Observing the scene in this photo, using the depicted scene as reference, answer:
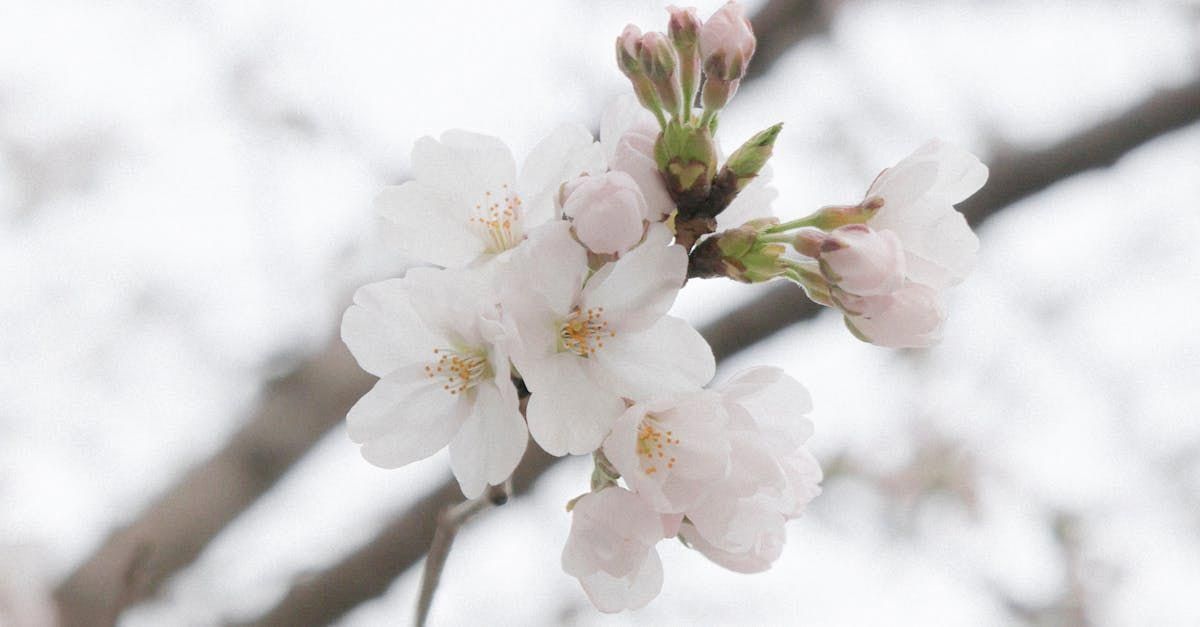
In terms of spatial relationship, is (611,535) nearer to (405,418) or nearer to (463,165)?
(405,418)

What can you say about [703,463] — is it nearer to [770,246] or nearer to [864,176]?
[770,246]

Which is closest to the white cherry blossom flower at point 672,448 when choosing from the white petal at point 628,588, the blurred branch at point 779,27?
the white petal at point 628,588

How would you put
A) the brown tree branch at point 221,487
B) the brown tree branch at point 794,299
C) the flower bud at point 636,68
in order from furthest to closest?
1. the brown tree branch at point 221,487
2. the brown tree branch at point 794,299
3. the flower bud at point 636,68

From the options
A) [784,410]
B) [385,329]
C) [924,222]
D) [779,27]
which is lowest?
[779,27]

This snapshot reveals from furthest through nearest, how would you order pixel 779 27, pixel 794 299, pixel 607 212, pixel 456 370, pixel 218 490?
pixel 779 27
pixel 218 490
pixel 794 299
pixel 456 370
pixel 607 212

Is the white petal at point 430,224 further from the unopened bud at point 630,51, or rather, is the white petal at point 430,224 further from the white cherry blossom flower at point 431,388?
the unopened bud at point 630,51

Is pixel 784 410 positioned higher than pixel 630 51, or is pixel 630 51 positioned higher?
pixel 630 51

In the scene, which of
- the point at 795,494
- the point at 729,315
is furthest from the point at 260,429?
the point at 795,494

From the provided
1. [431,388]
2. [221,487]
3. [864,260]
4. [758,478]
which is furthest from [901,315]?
[221,487]
